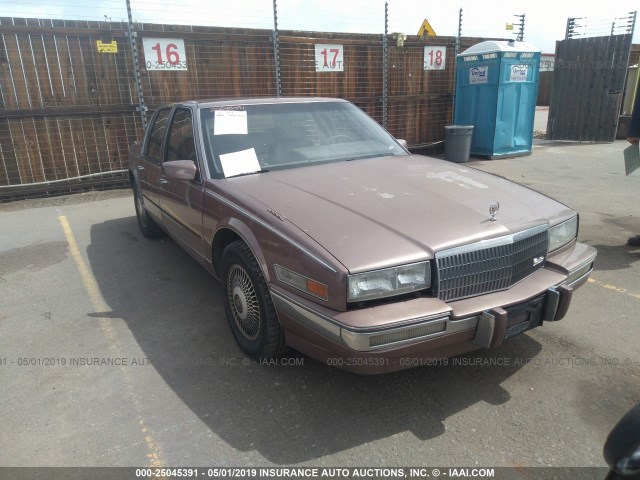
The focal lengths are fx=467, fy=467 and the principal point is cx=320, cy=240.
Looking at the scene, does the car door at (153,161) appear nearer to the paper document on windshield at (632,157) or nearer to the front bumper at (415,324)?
the front bumper at (415,324)

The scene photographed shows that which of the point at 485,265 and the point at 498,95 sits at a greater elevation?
the point at 498,95

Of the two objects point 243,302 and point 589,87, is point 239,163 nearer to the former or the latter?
point 243,302

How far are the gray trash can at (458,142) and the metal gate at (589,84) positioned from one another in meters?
5.28

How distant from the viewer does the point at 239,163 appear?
3557mm

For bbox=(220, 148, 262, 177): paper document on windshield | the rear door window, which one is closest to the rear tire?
the rear door window

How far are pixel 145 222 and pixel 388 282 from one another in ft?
14.5

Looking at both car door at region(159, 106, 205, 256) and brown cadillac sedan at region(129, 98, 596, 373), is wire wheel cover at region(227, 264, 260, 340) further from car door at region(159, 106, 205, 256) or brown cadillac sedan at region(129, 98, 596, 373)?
car door at region(159, 106, 205, 256)

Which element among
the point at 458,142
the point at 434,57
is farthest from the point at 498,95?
the point at 434,57

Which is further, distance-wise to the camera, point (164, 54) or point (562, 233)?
point (164, 54)

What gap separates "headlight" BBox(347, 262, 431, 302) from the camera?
228 centimetres

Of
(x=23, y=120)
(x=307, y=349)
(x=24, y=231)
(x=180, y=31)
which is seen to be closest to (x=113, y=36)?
(x=180, y=31)

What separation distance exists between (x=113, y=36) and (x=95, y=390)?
294 inches

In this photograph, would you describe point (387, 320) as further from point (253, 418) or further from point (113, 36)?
point (113, 36)

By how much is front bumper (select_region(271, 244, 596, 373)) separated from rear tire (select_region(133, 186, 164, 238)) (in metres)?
3.65
